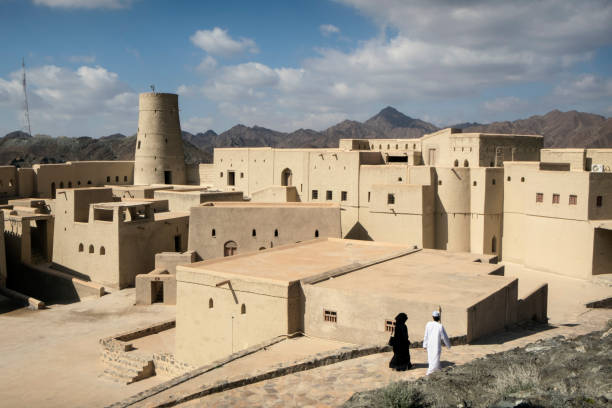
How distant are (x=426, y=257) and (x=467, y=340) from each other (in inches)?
247

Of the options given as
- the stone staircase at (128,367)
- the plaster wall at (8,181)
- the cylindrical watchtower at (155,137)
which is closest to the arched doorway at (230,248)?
the stone staircase at (128,367)

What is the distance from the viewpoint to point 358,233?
25.1 m

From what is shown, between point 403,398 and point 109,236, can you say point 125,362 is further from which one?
point 403,398

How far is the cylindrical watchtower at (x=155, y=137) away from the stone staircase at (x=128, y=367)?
61.6 ft

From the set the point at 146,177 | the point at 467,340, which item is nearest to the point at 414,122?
the point at 146,177

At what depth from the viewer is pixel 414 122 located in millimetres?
136500

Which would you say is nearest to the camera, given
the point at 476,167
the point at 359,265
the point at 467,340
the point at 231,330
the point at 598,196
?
the point at 467,340

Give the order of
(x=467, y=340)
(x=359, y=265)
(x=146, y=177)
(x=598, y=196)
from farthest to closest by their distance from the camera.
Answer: (x=146, y=177), (x=598, y=196), (x=359, y=265), (x=467, y=340)

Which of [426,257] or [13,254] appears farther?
[13,254]

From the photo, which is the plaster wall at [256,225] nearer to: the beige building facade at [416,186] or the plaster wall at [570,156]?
the beige building facade at [416,186]

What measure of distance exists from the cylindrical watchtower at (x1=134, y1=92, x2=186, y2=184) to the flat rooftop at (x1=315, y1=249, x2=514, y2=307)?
20.2m

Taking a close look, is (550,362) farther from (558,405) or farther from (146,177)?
(146,177)

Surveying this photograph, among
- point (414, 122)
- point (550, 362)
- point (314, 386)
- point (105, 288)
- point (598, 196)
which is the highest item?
point (414, 122)

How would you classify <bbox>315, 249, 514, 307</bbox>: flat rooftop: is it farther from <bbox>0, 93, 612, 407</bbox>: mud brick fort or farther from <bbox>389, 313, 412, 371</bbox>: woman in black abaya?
<bbox>389, 313, 412, 371</bbox>: woman in black abaya
